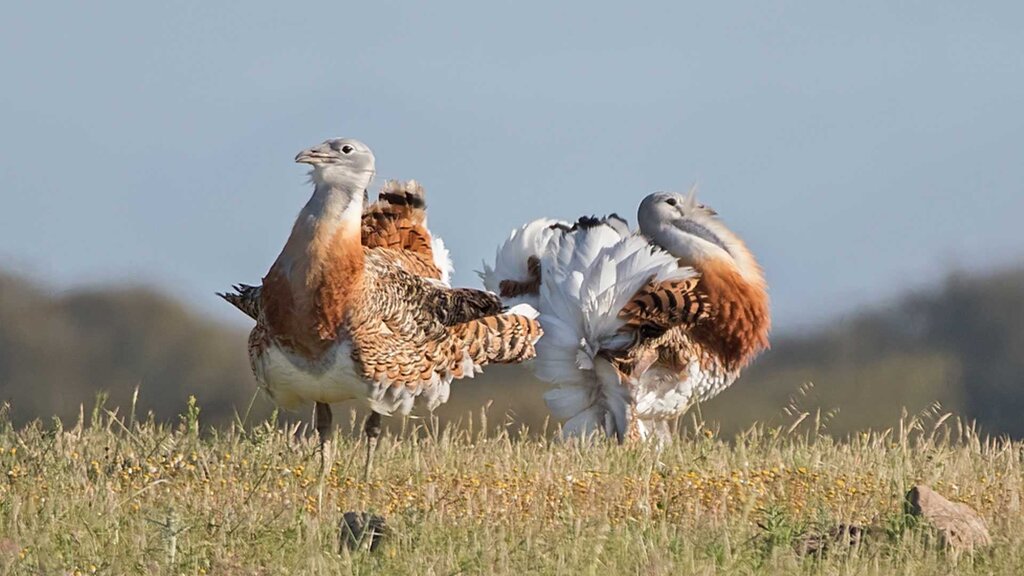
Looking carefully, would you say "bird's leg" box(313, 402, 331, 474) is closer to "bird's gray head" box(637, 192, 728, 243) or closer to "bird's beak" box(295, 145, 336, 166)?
"bird's beak" box(295, 145, 336, 166)

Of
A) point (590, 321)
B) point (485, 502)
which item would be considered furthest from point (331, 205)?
point (590, 321)

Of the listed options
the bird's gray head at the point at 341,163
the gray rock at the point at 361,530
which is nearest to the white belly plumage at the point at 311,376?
→ the bird's gray head at the point at 341,163

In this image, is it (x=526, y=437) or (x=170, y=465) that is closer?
(x=170, y=465)

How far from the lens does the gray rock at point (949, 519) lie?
5129mm

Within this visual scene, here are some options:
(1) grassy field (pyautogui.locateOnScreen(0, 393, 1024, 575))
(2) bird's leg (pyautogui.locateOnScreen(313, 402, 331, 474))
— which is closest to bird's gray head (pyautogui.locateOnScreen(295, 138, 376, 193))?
(2) bird's leg (pyautogui.locateOnScreen(313, 402, 331, 474))

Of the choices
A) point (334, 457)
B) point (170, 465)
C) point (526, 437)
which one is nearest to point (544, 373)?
point (526, 437)

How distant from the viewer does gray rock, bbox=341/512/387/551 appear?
193 inches

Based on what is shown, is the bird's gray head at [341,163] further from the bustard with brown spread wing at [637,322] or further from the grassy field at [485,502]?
the bustard with brown spread wing at [637,322]

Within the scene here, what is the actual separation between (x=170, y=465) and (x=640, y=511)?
1985 mm

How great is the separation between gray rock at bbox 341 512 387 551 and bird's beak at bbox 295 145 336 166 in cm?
263

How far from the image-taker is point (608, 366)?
30.2ft

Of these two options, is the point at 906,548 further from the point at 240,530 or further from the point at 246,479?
the point at 246,479

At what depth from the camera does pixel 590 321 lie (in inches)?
362

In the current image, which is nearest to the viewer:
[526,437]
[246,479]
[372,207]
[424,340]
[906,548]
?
[906,548]
